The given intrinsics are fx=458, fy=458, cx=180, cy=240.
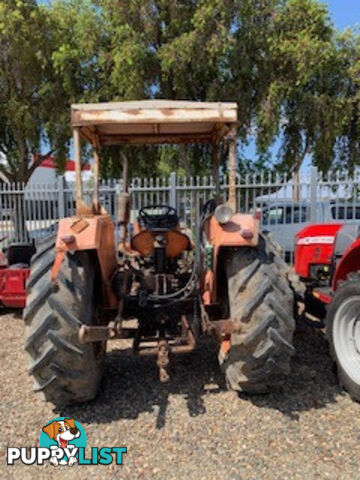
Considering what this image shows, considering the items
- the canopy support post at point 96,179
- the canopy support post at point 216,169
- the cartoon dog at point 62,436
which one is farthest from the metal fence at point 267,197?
the cartoon dog at point 62,436

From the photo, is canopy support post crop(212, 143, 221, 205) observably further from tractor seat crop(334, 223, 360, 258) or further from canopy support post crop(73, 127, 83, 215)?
canopy support post crop(73, 127, 83, 215)

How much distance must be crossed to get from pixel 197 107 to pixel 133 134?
1.36 m

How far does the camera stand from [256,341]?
126 inches

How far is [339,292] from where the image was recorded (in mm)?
3561

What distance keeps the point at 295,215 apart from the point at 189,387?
625 centimetres

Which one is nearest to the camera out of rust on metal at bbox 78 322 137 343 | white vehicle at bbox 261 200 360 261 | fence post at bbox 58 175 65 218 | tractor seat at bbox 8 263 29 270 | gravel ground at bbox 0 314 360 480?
gravel ground at bbox 0 314 360 480

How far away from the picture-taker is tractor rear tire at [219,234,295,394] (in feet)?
10.5

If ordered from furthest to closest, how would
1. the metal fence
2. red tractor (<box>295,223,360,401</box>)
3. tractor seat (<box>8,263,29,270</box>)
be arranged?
the metal fence
tractor seat (<box>8,263,29,270</box>)
red tractor (<box>295,223,360,401</box>)

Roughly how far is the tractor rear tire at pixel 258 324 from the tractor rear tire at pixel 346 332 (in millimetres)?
485

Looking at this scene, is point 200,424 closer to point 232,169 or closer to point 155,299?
point 155,299

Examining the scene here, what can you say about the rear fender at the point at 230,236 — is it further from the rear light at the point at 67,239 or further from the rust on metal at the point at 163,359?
the rear light at the point at 67,239

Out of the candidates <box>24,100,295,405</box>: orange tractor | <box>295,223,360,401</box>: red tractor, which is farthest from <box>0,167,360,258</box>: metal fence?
<box>24,100,295,405</box>: orange tractor

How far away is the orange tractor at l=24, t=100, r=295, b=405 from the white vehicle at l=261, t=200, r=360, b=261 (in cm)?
552

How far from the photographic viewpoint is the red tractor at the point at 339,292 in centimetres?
347
